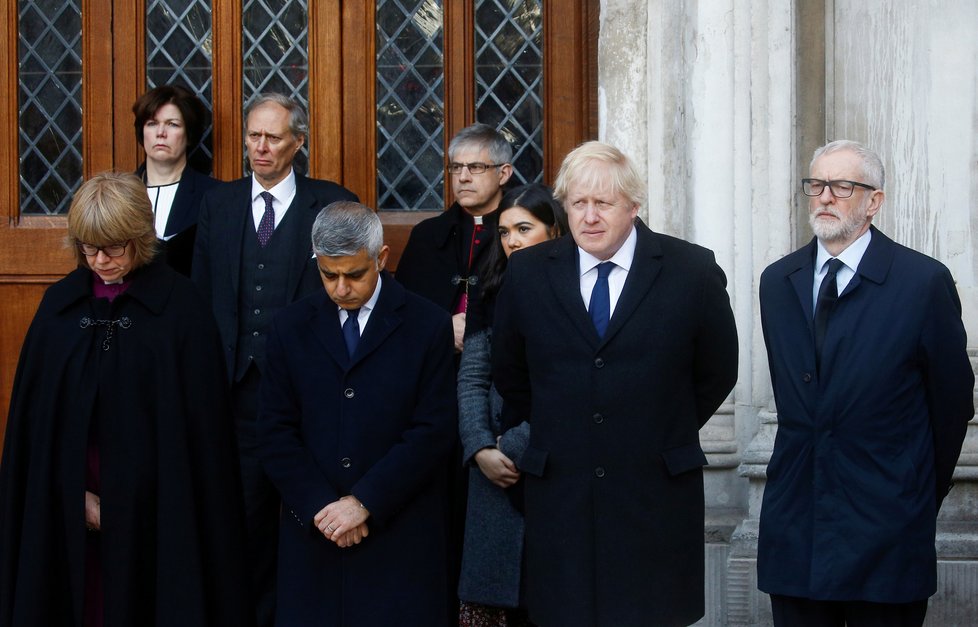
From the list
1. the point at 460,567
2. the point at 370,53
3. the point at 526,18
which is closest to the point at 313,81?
the point at 370,53

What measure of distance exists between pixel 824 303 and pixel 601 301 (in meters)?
0.60

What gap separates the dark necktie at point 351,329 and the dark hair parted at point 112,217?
24.3 inches

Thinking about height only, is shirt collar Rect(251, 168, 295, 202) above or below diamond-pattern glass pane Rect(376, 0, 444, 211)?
below

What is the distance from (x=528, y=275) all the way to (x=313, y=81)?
2313mm

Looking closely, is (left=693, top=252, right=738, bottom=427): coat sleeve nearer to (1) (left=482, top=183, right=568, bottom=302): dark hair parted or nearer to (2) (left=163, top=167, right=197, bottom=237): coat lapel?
(1) (left=482, top=183, right=568, bottom=302): dark hair parted

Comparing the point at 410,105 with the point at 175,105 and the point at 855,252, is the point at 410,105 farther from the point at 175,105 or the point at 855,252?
the point at 855,252

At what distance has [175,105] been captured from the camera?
5746 millimetres

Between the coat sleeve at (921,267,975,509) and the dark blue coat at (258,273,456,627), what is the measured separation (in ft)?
4.41

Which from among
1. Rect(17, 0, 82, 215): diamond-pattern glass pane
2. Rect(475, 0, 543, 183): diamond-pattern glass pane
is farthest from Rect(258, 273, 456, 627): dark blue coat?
Rect(17, 0, 82, 215): diamond-pattern glass pane

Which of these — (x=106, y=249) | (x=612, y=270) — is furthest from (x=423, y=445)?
(x=106, y=249)

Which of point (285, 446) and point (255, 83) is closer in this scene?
point (285, 446)

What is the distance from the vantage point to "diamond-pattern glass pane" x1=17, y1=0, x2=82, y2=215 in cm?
616

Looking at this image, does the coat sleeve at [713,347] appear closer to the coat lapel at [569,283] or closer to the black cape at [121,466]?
the coat lapel at [569,283]

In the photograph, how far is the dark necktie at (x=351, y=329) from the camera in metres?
4.32
